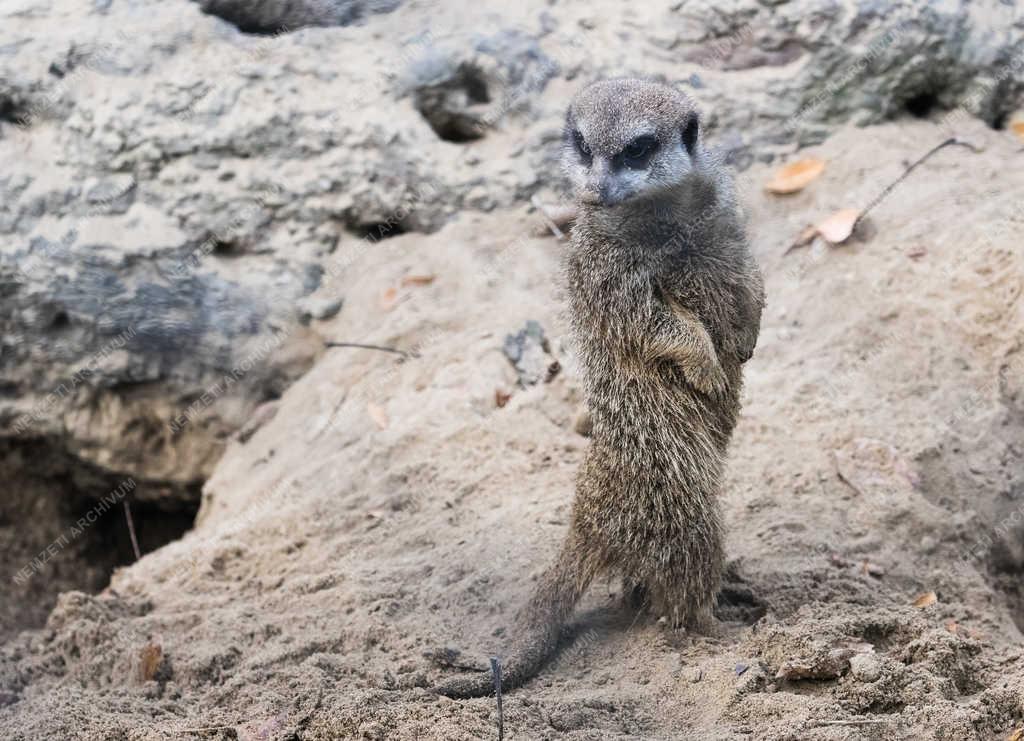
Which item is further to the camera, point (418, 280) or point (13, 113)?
point (13, 113)

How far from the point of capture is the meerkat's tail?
3.31 m

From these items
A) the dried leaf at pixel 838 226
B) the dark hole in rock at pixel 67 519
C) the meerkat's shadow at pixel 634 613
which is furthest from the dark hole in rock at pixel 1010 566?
the dark hole in rock at pixel 67 519

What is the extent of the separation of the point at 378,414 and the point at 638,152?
2.04 metres

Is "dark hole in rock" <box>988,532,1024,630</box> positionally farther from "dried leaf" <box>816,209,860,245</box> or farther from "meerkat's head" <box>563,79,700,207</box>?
"meerkat's head" <box>563,79,700,207</box>

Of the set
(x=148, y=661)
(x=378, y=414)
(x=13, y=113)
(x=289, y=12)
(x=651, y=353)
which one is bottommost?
(x=378, y=414)

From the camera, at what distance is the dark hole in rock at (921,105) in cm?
570

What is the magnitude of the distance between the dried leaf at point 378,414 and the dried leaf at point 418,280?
726mm

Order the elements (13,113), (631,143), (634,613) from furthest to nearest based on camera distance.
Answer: (13,113) < (634,613) < (631,143)

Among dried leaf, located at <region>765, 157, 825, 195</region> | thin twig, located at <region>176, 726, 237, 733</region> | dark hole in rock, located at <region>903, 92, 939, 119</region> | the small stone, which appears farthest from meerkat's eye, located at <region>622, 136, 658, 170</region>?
dark hole in rock, located at <region>903, 92, 939, 119</region>

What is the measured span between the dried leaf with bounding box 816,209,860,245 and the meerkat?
1618 millimetres

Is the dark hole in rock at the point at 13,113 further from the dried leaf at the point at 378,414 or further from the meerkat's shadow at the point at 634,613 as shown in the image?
the meerkat's shadow at the point at 634,613

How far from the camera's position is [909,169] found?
5082mm

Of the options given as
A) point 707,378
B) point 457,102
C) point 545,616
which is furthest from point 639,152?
point 457,102

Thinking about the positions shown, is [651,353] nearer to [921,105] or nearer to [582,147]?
[582,147]
